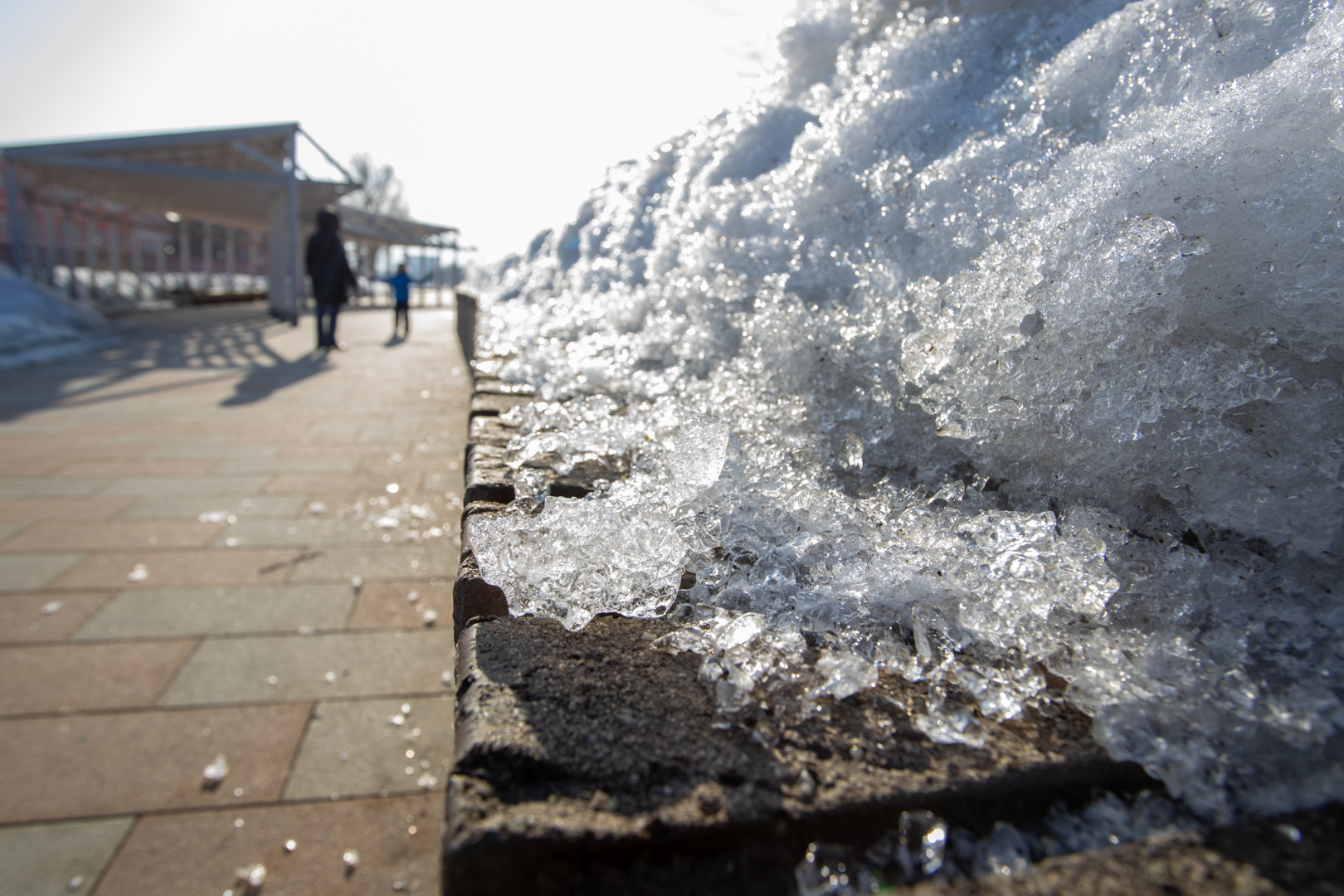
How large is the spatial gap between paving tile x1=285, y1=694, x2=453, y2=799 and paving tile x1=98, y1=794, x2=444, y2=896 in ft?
0.25

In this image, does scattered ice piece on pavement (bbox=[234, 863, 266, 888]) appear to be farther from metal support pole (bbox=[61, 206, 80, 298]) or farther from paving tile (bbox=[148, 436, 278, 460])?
metal support pole (bbox=[61, 206, 80, 298])

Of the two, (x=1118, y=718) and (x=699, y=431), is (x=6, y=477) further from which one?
(x=1118, y=718)

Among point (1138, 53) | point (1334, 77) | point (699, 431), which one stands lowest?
point (699, 431)

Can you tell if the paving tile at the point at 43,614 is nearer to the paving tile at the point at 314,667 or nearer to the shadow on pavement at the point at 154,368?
the paving tile at the point at 314,667

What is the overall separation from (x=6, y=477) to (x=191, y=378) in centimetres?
329

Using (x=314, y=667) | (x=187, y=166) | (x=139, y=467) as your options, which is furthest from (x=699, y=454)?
(x=187, y=166)

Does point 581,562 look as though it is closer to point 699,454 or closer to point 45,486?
point 699,454

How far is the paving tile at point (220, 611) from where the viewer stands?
2984 millimetres

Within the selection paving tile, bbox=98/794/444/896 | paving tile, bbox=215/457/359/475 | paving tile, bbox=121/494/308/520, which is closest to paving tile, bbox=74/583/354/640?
paving tile, bbox=121/494/308/520

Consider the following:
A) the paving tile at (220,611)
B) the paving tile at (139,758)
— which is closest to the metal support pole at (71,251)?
the paving tile at (220,611)

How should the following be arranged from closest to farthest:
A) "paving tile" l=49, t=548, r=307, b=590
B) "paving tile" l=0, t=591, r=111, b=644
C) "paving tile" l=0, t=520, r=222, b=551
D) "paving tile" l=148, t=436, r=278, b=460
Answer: "paving tile" l=0, t=591, r=111, b=644, "paving tile" l=49, t=548, r=307, b=590, "paving tile" l=0, t=520, r=222, b=551, "paving tile" l=148, t=436, r=278, b=460

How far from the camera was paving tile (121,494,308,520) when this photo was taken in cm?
407

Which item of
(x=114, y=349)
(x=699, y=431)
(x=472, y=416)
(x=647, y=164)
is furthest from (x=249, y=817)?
(x=114, y=349)

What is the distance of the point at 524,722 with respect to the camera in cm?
84
